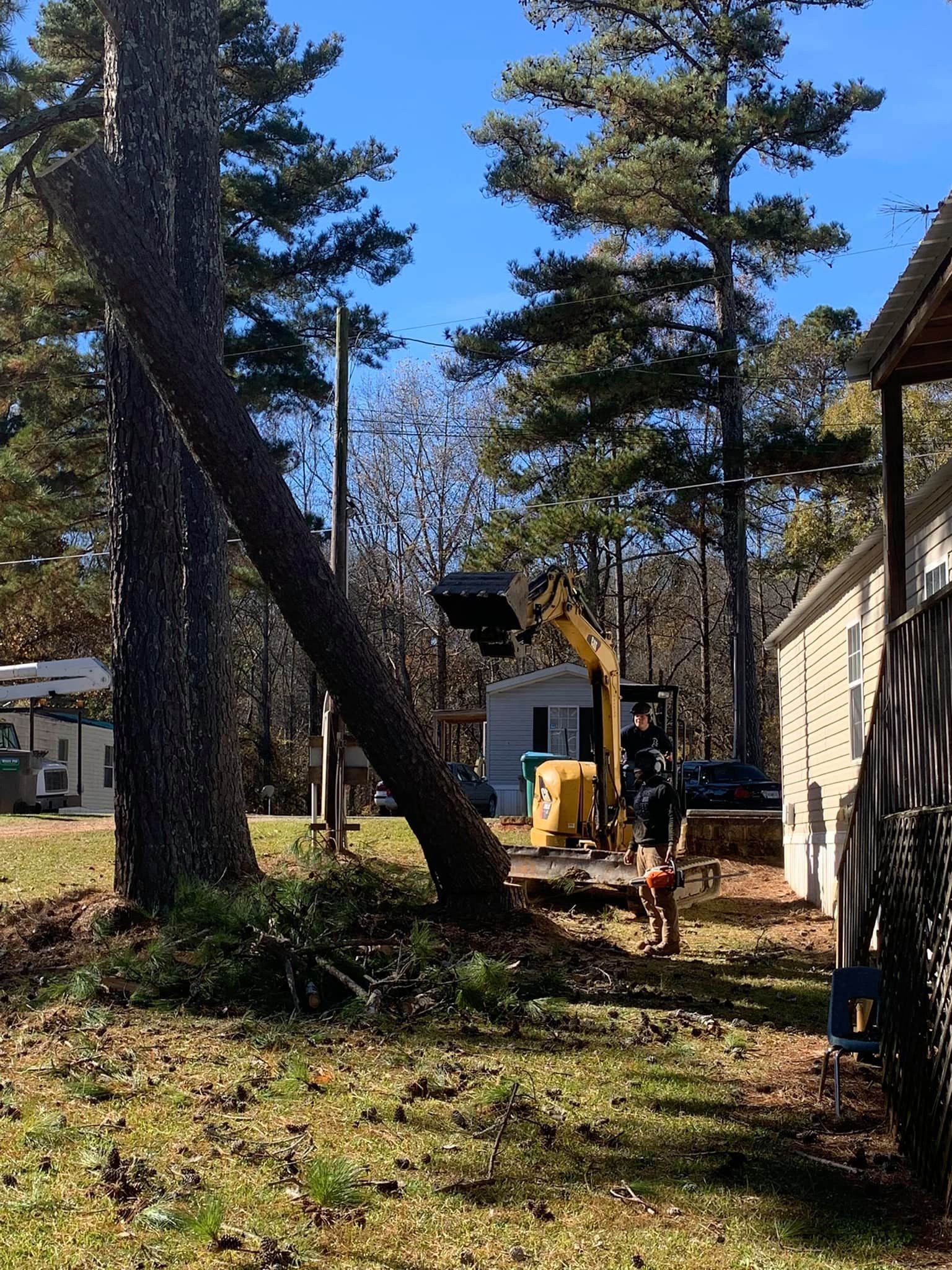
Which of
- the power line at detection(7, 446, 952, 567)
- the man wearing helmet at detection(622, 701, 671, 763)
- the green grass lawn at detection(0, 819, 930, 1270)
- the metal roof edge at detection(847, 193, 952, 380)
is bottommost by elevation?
the green grass lawn at detection(0, 819, 930, 1270)

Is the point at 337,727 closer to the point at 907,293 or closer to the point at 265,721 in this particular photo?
the point at 907,293

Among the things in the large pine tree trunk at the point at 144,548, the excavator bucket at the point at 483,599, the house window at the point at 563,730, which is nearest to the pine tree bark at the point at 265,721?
the house window at the point at 563,730

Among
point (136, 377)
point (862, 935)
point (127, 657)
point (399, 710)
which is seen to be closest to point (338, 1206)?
point (862, 935)

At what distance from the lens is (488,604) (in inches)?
379

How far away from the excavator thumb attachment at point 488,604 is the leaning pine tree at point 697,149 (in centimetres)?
1711

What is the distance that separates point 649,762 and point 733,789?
1564cm

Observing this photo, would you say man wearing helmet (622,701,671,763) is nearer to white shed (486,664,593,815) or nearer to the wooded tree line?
the wooded tree line

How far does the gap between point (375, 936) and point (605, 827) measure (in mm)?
5090

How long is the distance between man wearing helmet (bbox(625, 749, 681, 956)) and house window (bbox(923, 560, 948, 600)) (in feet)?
8.85

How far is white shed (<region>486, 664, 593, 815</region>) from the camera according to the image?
103ft

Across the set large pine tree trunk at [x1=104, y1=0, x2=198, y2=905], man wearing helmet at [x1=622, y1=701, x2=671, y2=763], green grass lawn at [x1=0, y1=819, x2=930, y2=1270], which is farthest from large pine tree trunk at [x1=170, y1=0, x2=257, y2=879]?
man wearing helmet at [x1=622, y1=701, x2=671, y2=763]

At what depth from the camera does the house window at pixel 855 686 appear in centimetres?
1191

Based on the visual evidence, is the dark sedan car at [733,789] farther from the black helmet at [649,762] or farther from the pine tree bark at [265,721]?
the pine tree bark at [265,721]

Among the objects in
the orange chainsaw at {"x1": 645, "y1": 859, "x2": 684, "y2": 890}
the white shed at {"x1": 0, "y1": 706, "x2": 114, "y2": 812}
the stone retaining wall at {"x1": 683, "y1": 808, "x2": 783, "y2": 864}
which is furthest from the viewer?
the white shed at {"x1": 0, "y1": 706, "x2": 114, "y2": 812}
